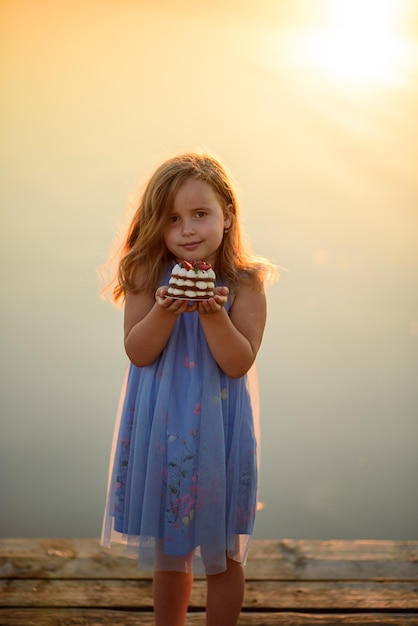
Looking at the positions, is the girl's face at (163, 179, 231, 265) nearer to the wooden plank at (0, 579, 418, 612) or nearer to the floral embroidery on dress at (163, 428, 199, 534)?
the floral embroidery on dress at (163, 428, 199, 534)

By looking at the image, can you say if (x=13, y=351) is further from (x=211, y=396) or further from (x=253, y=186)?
(x=211, y=396)

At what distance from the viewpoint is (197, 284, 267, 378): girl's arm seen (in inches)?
60.1

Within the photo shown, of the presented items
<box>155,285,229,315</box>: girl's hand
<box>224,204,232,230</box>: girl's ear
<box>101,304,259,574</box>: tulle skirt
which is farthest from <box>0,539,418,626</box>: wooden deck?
<box>224,204,232,230</box>: girl's ear

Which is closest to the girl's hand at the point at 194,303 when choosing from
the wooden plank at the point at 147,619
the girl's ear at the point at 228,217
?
the girl's ear at the point at 228,217

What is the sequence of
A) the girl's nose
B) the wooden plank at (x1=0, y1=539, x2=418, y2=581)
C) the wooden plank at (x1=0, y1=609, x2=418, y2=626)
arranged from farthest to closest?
the wooden plank at (x1=0, y1=539, x2=418, y2=581) → the wooden plank at (x1=0, y1=609, x2=418, y2=626) → the girl's nose

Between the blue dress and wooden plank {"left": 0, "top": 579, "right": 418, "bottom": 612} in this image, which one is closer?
the blue dress

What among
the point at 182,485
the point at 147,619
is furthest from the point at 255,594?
the point at 182,485

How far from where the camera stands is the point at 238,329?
5.29 feet

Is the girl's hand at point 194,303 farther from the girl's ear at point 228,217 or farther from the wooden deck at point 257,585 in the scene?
the wooden deck at point 257,585

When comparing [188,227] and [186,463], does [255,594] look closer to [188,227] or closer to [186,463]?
[186,463]

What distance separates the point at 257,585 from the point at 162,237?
126 cm

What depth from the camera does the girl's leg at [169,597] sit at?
1.67 meters

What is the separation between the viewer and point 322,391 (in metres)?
4.01

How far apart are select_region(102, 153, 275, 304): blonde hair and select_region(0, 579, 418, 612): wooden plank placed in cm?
102
